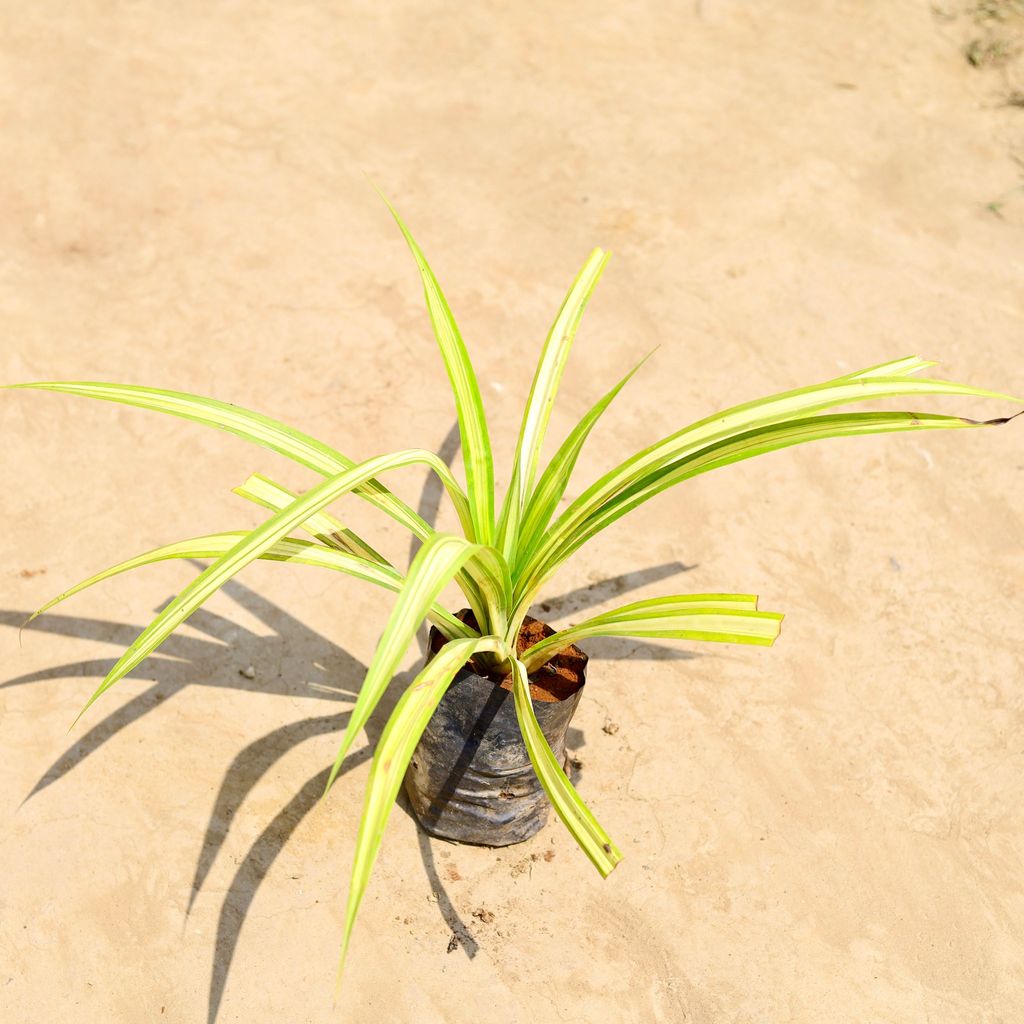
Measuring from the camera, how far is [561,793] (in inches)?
62.1

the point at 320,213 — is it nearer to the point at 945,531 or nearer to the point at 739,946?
the point at 945,531

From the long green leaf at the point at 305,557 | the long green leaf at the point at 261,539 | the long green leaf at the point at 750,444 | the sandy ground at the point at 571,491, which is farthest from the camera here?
the sandy ground at the point at 571,491

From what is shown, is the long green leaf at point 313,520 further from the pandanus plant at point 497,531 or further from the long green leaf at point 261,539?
the long green leaf at point 261,539

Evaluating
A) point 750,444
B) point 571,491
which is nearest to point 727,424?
point 750,444

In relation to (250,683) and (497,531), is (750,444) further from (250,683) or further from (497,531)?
(250,683)

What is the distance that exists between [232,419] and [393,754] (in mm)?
535

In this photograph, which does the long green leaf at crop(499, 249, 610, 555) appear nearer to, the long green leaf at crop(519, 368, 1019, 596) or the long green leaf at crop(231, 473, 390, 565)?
the long green leaf at crop(519, 368, 1019, 596)

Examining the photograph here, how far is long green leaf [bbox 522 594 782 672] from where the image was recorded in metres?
1.53

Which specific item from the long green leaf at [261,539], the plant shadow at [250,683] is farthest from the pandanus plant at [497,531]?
the plant shadow at [250,683]

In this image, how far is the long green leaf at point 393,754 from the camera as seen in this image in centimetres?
131

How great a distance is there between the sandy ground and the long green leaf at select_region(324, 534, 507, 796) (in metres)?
0.76

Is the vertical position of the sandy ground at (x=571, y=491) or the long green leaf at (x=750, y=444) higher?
the long green leaf at (x=750, y=444)

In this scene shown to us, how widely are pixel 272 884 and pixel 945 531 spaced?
1692mm

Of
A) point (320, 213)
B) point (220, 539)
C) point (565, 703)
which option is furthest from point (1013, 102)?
point (220, 539)
